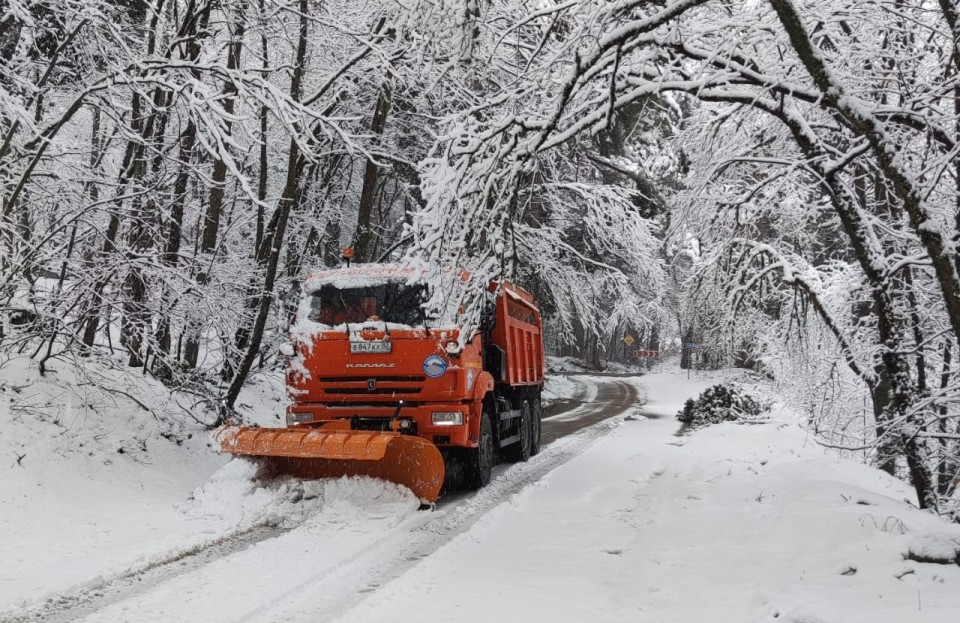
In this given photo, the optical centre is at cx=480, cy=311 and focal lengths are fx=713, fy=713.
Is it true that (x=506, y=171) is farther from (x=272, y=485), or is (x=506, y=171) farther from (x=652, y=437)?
(x=652, y=437)

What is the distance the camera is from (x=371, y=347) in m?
7.96

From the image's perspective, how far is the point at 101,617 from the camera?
4188 mm

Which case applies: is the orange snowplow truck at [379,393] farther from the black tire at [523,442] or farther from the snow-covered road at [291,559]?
the black tire at [523,442]

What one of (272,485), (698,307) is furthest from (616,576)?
(698,307)

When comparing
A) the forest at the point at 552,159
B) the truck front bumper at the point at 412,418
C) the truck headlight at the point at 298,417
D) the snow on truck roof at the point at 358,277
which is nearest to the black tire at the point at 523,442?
the forest at the point at 552,159

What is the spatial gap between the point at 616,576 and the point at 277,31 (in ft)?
31.6

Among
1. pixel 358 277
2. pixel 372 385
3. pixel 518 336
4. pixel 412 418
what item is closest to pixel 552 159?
pixel 518 336

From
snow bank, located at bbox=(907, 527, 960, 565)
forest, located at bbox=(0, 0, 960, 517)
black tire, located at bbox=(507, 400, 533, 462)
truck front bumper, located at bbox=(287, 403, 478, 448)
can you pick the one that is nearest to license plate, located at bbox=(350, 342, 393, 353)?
truck front bumper, located at bbox=(287, 403, 478, 448)

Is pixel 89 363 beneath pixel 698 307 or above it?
beneath

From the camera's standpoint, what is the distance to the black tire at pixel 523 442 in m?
11.2

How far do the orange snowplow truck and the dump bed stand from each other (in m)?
0.75

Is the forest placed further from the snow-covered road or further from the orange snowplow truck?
Result: the snow-covered road

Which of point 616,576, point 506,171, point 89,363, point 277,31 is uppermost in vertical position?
point 277,31

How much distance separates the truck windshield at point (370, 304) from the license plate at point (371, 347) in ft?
1.03
